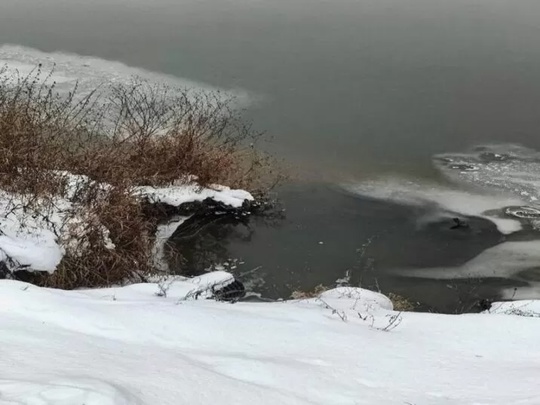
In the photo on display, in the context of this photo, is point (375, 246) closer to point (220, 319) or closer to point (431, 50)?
point (220, 319)

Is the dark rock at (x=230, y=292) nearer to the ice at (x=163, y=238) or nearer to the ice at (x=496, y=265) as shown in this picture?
the ice at (x=163, y=238)

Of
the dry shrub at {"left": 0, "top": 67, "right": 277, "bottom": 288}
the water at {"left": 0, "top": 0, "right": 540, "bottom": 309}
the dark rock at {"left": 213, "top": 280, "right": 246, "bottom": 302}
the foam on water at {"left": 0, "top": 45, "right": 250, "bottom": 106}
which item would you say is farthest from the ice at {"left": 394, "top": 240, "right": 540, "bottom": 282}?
the foam on water at {"left": 0, "top": 45, "right": 250, "bottom": 106}

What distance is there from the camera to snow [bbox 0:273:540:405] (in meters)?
2.73

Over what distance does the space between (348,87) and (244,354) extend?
8.83 metres

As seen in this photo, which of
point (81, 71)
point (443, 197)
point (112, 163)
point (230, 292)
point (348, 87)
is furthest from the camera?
point (81, 71)

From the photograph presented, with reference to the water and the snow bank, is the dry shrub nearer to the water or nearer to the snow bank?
the snow bank

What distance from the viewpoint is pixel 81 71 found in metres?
12.0

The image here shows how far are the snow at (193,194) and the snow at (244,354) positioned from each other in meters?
3.40

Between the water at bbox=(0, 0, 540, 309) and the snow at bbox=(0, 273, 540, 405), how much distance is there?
2.77 meters

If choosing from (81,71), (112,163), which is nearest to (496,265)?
(112,163)

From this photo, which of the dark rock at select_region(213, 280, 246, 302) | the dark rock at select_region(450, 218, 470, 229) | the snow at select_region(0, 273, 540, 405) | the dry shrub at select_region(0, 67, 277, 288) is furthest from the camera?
the dark rock at select_region(450, 218, 470, 229)

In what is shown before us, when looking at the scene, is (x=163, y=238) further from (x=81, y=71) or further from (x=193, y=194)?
(x=81, y=71)

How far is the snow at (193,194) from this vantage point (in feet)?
27.5

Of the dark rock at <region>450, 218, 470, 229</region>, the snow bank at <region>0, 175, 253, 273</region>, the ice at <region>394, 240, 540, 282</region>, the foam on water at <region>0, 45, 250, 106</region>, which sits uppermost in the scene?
the foam on water at <region>0, 45, 250, 106</region>
